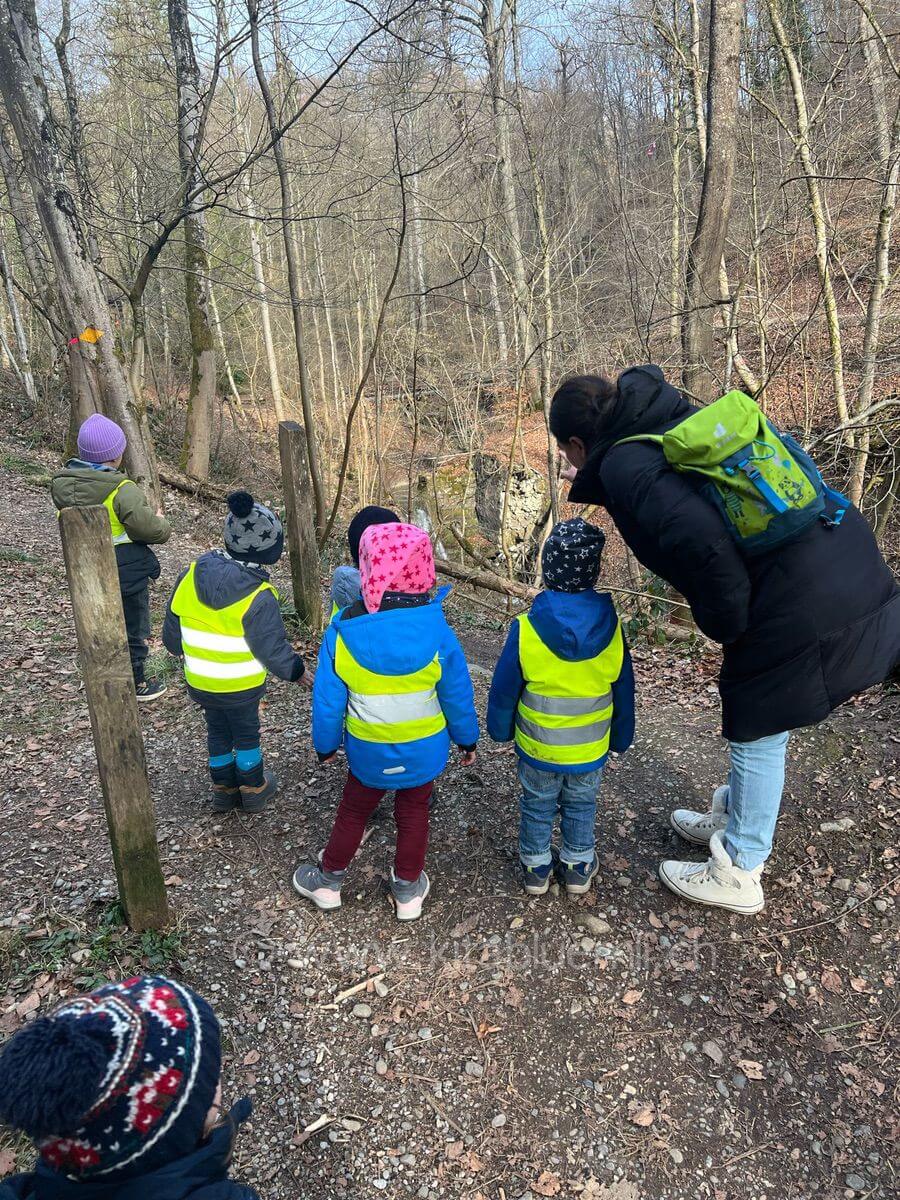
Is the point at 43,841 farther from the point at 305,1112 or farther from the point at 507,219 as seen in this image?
the point at 507,219

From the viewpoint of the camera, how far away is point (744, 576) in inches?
94.9

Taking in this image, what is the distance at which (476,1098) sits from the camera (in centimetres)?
249

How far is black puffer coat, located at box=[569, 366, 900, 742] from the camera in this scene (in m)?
2.37

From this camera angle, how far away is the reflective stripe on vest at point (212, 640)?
3281mm

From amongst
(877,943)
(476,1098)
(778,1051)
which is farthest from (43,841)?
(877,943)

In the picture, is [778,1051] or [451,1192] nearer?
[451,1192]

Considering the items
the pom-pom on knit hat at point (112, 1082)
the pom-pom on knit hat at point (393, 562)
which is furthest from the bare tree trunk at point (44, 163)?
the pom-pom on knit hat at point (112, 1082)

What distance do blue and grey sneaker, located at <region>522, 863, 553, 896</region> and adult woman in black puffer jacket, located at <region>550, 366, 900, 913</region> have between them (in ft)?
3.46

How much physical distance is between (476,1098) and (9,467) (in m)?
12.2

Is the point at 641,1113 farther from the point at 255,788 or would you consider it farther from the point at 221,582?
the point at 221,582

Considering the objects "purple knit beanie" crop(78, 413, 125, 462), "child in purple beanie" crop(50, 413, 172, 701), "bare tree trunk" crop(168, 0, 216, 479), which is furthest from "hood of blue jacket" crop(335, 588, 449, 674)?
"bare tree trunk" crop(168, 0, 216, 479)

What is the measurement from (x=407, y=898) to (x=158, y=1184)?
6.05 feet

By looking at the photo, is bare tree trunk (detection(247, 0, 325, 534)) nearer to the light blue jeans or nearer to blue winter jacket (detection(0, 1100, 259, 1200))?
the light blue jeans

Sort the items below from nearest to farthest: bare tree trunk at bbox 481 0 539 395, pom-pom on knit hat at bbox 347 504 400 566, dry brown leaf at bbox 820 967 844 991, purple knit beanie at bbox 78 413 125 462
→ dry brown leaf at bbox 820 967 844 991
pom-pom on knit hat at bbox 347 504 400 566
purple knit beanie at bbox 78 413 125 462
bare tree trunk at bbox 481 0 539 395
